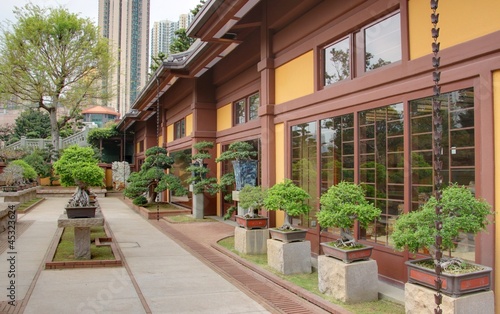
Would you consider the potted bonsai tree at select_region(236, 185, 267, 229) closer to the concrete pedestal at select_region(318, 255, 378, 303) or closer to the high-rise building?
the concrete pedestal at select_region(318, 255, 378, 303)

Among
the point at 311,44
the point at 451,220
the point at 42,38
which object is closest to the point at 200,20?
the point at 311,44

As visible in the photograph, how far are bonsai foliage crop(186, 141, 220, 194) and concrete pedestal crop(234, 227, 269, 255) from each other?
4.86m

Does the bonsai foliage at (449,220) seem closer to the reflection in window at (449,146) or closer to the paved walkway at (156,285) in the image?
the reflection in window at (449,146)

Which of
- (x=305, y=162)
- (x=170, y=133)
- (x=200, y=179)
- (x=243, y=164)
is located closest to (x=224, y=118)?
(x=200, y=179)

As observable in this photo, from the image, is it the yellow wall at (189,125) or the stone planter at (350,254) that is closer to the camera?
the stone planter at (350,254)

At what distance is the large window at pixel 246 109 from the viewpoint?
1216 cm

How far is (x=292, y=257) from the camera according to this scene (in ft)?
22.8

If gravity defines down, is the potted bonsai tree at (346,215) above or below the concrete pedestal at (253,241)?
above

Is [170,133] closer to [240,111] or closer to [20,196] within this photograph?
[20,196]

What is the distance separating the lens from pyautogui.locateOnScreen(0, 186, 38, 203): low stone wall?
16314 millimetres

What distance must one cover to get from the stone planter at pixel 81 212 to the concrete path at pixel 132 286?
1.04 metres

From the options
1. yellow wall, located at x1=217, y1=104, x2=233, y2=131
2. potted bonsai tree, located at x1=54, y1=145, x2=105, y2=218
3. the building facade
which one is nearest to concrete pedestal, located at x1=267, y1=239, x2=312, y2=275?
the building facade

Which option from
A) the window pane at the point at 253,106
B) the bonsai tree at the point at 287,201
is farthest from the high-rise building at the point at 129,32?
the bonsai tree at the point at 287,201

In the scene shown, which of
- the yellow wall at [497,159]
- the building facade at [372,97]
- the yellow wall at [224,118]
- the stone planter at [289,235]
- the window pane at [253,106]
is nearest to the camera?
the yellow wall at [497,159]
